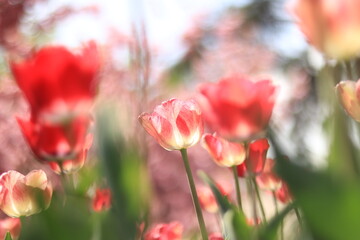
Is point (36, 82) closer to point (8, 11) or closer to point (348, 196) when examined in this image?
point (348, 196)

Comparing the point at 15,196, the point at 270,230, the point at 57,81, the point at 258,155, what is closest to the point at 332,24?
the point at 270,230

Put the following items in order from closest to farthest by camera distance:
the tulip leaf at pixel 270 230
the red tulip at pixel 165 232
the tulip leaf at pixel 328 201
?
the tulip leaf at pixel 328 201 → the tulip leaf at pixel 270 230 → the red tulip at pixel 165 232

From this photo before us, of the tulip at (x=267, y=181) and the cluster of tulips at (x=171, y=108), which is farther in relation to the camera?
the tulip at (x=267, y=181)

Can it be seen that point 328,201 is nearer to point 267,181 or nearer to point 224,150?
point 224,150

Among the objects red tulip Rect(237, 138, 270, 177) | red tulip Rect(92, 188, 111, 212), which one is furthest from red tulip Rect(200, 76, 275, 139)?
red tulip Rect(92, 188, 111, 212)

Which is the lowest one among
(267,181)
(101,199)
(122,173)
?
(267,181)

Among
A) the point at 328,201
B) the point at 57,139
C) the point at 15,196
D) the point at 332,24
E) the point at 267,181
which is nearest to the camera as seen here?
the point at 328,201

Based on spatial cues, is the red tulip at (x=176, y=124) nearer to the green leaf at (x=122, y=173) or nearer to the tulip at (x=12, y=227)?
the tulip at (x=12, y=227)

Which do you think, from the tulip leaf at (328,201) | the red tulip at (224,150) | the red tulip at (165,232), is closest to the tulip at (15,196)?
the red tulip at (165,232)
